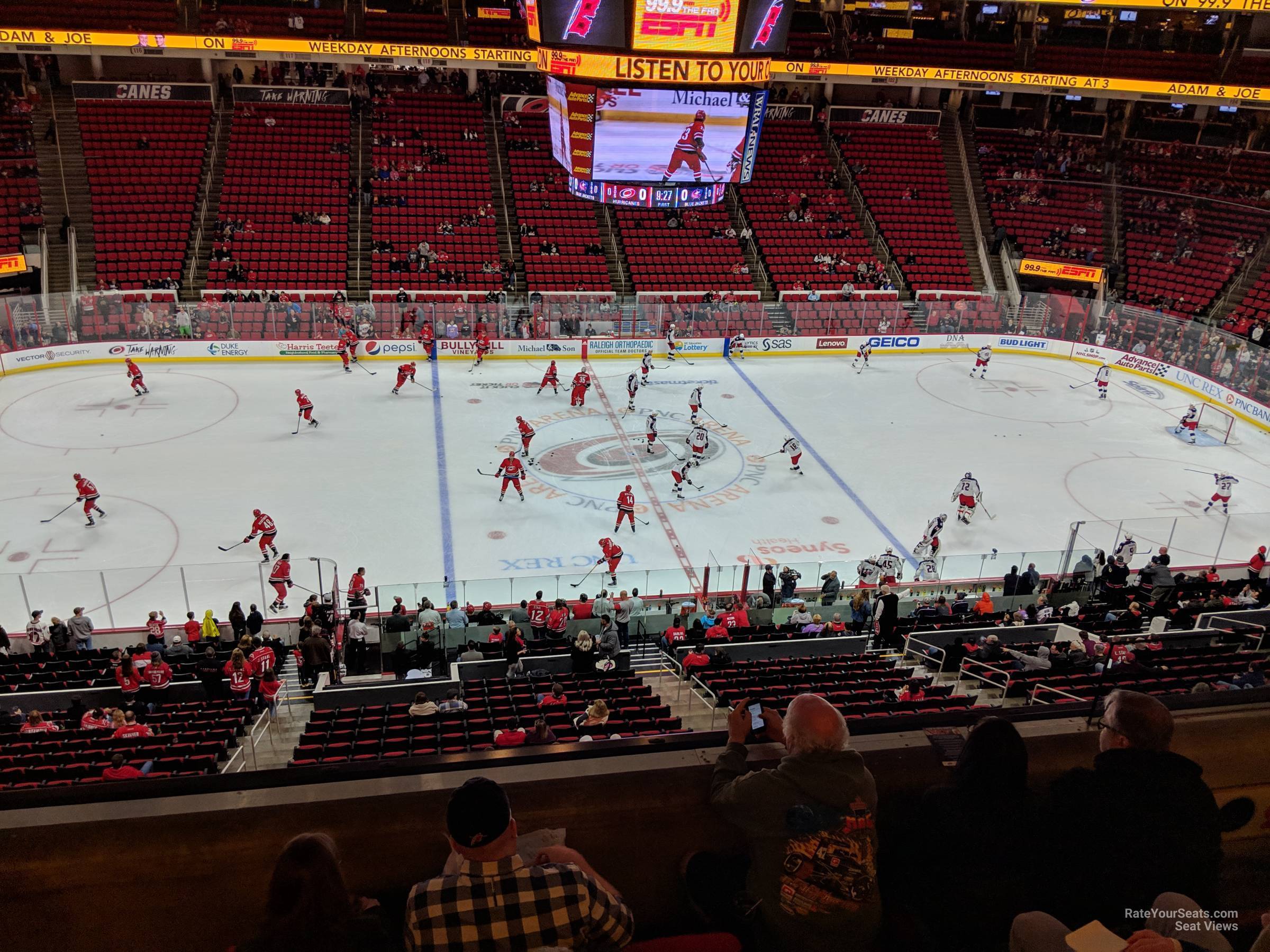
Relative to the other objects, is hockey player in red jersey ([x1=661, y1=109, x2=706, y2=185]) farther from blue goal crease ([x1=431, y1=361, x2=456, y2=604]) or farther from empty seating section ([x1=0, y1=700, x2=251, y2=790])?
empty seating section ([x1=0, y1=700, x2=251, y2=790])

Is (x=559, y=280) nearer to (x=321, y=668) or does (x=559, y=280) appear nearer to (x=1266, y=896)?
(x=321, y=668)

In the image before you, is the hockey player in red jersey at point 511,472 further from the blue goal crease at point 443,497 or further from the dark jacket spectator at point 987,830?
the dark jacket spectator at point 987,830

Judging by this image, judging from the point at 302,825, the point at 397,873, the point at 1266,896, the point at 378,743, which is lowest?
the point at 378,743

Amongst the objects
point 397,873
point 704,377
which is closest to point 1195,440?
point 704,377

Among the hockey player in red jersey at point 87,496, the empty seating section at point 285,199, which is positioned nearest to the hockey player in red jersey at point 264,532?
the hockey player in red jersey at point 87,496

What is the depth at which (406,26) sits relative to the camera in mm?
36312

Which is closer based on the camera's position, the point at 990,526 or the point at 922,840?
the point at 922,840

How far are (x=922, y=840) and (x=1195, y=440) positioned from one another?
83.6 feet

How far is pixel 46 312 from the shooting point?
25.8m

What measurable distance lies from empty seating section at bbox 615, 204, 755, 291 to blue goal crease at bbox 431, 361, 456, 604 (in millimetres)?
10274

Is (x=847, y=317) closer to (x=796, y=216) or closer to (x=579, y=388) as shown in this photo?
(x=796, y=216)

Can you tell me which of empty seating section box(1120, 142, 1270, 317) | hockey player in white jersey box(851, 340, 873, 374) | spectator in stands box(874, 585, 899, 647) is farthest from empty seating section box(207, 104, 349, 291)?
empty seating section box(1120, 142, 1270, 317)

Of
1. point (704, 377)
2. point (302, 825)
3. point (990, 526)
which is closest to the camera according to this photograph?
point (302, 825)

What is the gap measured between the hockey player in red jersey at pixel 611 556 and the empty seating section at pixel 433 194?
58.4 ft
